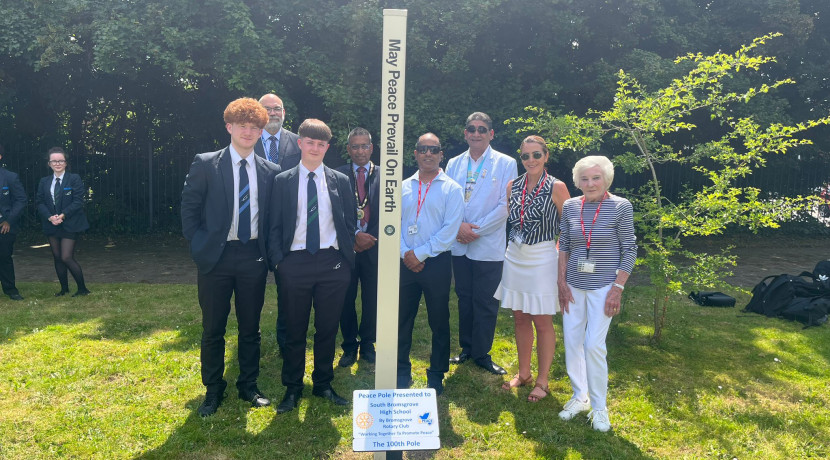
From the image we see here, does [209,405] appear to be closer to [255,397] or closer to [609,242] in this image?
[255,397]

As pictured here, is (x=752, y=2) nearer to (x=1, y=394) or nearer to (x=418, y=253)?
(x=418, y=253)

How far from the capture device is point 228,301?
4.02 metres

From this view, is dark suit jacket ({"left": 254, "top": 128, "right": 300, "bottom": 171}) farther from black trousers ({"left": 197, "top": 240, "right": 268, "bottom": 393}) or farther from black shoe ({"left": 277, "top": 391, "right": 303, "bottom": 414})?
black shoe ({"left": 277, "top": 391, "right": 303, "bottom": 414})

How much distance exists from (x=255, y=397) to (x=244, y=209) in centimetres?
142

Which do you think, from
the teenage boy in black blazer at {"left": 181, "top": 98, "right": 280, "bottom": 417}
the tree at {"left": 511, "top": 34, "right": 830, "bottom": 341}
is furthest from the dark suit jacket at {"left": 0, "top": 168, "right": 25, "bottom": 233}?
the tree at {"left": 511, "top": 34, "right": 830, "bottom": 341}

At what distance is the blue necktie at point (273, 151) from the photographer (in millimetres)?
4809

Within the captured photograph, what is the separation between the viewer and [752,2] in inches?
497

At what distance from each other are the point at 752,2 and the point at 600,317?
40.0 ft

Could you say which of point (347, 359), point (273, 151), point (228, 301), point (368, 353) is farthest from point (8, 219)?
point (368, 353)

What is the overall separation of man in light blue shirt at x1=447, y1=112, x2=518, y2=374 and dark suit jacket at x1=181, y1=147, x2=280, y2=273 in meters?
1.80

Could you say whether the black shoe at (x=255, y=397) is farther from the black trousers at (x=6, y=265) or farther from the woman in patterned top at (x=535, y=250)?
the black trousers at (x=6, y=265)

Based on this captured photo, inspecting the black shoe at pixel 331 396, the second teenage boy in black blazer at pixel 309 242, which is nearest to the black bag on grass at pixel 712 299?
the black shoe at pixel 331 396

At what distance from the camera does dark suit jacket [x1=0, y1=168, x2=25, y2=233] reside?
737 centimetres

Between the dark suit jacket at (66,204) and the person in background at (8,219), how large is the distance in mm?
242
